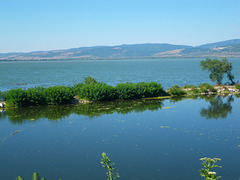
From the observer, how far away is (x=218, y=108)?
25.3 m

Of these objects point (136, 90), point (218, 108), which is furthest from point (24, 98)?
point (218, 108)

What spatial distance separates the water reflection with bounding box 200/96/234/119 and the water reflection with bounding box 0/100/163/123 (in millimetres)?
4697

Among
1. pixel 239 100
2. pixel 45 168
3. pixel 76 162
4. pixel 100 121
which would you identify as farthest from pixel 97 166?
pixel 239 100

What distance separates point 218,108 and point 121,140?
13.4 metres

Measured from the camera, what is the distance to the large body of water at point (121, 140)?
12.2m

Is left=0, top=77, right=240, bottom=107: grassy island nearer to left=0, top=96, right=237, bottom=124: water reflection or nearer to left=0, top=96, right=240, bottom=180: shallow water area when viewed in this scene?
left=0, top=96, right=237, bottom=124: water reflection

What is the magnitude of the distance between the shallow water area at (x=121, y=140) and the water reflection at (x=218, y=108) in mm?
84

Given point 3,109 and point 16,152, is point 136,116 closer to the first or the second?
point 16,152

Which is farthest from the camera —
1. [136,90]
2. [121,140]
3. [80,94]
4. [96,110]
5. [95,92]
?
[136,90]

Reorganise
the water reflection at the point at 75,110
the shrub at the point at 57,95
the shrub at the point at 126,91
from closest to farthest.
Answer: the water reflection at the point at 75,110 < the shrub at the point at 57,95 < the shrub at the point at 126,91

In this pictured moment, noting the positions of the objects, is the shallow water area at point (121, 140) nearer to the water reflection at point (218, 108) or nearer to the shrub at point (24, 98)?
the water reflection at point (218, 108)

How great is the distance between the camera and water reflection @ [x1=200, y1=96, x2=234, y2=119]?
73.3ft

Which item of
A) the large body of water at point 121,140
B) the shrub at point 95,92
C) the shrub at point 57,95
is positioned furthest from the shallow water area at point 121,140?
the shrub at point 95,92

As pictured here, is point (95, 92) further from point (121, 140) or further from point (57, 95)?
point (121, 140)
